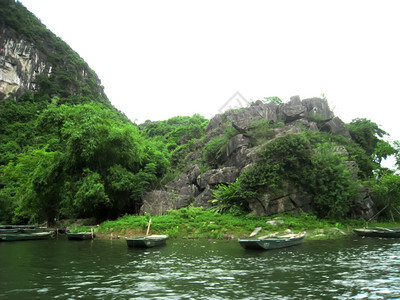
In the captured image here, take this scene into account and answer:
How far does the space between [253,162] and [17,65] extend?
80911 millimetres

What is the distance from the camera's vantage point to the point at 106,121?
2766cm

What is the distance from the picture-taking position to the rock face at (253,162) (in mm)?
23594

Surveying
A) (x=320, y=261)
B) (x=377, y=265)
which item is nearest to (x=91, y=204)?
(x=320, y=261)

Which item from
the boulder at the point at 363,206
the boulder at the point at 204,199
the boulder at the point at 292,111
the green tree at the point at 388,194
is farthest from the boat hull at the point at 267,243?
the boulder at the point at 292,111

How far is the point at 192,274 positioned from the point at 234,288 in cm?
225

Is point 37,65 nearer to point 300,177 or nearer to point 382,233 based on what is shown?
point 300,177

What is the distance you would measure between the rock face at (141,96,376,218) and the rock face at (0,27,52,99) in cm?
6499

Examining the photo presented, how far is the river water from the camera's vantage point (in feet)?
24.7

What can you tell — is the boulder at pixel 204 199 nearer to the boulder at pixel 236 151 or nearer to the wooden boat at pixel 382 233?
the boulder at pixel 236 151

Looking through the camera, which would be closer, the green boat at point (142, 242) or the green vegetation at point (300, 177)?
the green boat at point (142, 242)

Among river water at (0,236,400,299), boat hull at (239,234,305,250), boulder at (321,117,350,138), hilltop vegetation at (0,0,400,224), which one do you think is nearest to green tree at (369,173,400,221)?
hilltop vegetation at (0,0,400,224)

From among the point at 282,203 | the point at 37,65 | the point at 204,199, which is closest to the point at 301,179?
the point at 282,203

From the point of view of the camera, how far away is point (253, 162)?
82.7 ft

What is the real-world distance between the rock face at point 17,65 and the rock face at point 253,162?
6499cm
